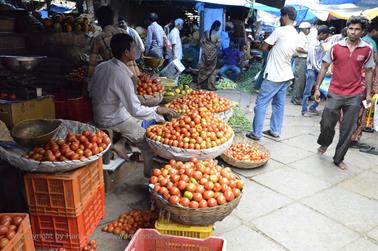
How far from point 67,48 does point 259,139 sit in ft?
14.0

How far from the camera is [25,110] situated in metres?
3.95

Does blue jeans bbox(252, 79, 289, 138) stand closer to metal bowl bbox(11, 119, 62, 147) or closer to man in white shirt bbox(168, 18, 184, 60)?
metal bowl bbox(11, 119, 62, 147)

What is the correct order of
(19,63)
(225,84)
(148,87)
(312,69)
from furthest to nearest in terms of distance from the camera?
(225,84) < (312,69) < (148,87) < (19,63)

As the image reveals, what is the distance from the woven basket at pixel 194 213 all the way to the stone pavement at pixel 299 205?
621 mm

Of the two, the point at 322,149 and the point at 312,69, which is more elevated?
the point at 312,69

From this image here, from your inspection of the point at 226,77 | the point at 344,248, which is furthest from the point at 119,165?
the point at 226,77

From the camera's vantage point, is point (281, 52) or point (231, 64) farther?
point (231, 64)

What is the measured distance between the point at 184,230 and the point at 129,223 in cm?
78

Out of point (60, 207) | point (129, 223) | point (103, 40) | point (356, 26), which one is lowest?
point (129, 223)

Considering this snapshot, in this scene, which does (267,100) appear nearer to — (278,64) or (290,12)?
(278,64)

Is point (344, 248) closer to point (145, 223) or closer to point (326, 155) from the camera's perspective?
point (145, 223)

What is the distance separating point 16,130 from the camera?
3.16 metres

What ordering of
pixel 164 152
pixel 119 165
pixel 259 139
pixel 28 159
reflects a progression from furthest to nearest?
pixel 259 139, pixel 119 165, pixel 164 152, pixel 28 159

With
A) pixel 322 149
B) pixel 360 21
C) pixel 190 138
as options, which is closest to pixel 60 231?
pixel 190 138
